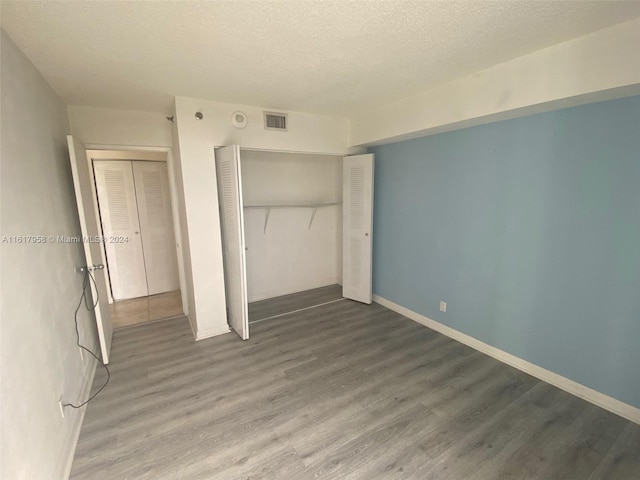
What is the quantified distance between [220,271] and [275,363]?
3.79 ft

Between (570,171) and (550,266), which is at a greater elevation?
(570,171)

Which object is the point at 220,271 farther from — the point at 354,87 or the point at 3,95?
the point at 354,87

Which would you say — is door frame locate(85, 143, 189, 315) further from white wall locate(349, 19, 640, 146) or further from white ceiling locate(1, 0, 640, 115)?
white wall locate(349, 19, 640, 146)

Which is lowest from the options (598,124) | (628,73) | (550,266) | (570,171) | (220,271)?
(220,271)

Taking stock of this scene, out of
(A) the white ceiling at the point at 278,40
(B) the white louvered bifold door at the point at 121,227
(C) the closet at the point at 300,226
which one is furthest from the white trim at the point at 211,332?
(A) the white ceiling at the point at 278,40

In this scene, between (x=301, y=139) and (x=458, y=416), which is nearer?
(x=458, y=416)

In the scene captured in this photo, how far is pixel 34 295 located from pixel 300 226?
10.5 feet

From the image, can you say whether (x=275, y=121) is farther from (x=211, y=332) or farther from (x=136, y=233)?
(x=136, y=233)

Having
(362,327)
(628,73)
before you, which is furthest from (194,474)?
(628,73)

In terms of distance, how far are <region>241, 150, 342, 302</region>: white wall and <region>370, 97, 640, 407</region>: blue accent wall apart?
149 centimetres

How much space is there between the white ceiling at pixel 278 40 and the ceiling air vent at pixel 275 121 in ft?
2.06

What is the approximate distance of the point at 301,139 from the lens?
3.50 m

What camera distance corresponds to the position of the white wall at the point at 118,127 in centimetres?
295

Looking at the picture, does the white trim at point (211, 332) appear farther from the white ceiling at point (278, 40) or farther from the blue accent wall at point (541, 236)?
the white ceiling at point (278, 40)
